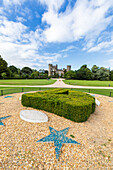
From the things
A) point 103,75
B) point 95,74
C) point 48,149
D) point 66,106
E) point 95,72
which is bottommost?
point 48,149

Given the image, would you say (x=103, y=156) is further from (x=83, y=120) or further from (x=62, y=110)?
(x=62, y=110)

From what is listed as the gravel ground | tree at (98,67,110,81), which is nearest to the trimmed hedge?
the gravel ground

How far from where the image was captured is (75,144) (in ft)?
8.27

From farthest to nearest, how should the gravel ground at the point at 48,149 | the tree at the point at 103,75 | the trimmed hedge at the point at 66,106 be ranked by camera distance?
1. the tree at the point at 103,75
2. the trimmed hedge at the point at 66,106
3. the gravel ground at the point at 48,149

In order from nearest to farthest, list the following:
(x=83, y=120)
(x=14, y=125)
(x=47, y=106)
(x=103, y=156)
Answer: (x=103, y=156), (x=14, y=125), (x=83, y=120), (x=47, y=106)

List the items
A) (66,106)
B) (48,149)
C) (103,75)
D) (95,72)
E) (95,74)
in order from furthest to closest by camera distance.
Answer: (95,72) < (95,74) < (103,75) < (66,106) < (48,149)

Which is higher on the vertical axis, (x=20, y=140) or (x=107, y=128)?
(x=20, y=140)

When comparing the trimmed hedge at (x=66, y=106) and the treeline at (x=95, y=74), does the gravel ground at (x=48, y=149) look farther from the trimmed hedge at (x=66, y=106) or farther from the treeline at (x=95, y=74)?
the treeline at (x=95, y=74)

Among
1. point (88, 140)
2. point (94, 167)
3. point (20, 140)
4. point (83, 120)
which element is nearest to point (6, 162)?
point (20, 140)

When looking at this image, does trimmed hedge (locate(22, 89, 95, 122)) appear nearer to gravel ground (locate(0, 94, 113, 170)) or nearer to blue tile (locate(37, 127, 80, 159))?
gravel ground (locate(0, 94, 113, 170))

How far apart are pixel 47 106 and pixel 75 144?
252 centimetres

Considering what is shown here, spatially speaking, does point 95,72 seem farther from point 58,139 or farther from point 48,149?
point 48,149

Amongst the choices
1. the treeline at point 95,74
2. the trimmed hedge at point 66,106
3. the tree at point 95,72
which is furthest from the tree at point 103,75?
the trimmed hedge at point 66,106

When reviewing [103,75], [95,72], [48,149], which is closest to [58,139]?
[48,149]
